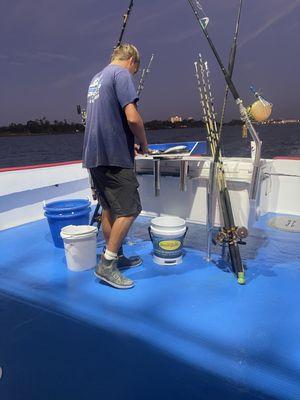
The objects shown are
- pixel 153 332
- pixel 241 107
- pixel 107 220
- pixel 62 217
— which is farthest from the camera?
pixel 62 217

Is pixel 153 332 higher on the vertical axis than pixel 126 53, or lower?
lower

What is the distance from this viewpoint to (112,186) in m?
2.33

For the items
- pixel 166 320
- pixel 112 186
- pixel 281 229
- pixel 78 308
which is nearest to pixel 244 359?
pixel 166 320

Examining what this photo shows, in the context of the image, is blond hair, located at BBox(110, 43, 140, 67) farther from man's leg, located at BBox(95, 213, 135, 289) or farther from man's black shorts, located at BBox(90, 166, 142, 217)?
man's leg, located at BBox(95, 213, 135, 289)

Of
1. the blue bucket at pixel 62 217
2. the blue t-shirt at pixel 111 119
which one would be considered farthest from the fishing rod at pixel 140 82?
the blue t-shirt at pixel 111 119

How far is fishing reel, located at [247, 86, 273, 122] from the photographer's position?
2.40 meters

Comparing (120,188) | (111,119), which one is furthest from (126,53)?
(120,188)

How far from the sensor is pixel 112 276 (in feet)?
7.75

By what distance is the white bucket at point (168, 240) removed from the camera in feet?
8.75

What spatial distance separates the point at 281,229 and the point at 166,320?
207cm

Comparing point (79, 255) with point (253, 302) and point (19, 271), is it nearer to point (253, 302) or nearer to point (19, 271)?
point (19, 271)

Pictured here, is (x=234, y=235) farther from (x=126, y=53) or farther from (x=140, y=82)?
(x=140, y=82)

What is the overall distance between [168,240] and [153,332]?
3.03 feet

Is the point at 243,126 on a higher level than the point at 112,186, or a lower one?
higher
